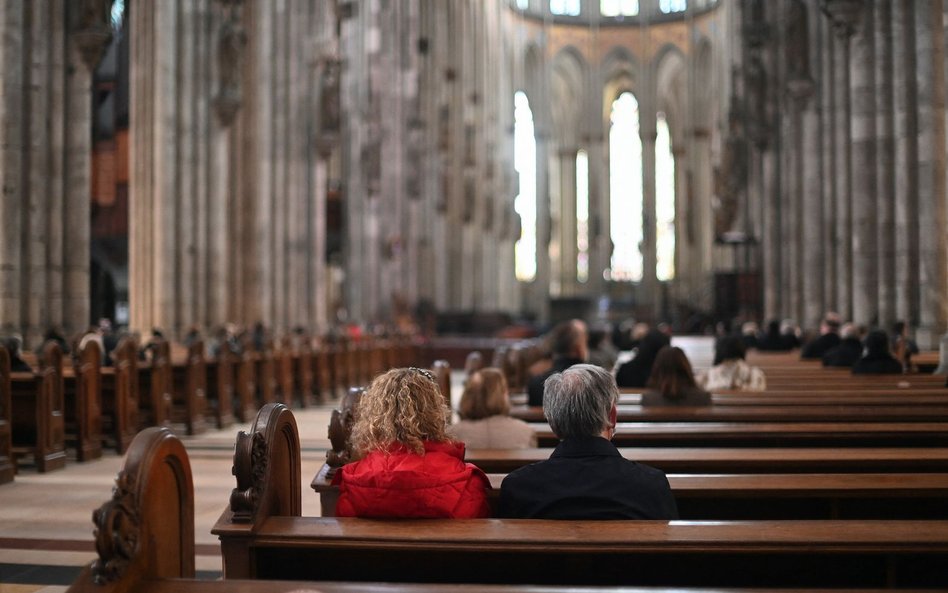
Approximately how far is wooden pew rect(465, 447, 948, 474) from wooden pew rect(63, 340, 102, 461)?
19.0 feet

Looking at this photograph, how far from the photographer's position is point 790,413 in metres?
5.72

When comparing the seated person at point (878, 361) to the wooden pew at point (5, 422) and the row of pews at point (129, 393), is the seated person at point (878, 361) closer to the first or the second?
the row of pews at point (129, 393)

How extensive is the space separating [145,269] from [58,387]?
858 centimetres

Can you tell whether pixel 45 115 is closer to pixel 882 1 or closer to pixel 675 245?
pixel 882 1

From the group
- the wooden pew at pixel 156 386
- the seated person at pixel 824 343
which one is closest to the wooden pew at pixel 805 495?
the wooden pew at pixel 156 386

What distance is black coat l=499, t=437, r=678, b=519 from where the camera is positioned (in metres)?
2.98

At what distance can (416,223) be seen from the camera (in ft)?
108

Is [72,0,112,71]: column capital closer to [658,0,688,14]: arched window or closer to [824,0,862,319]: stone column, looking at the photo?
[824,0,862,319]: stone column

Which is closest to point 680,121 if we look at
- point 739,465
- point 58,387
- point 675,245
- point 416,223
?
point 675,245


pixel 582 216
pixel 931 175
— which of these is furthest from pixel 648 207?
pixel 931 175

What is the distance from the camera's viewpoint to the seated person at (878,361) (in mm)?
8789

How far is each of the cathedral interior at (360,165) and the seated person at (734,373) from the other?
7463 millimetres

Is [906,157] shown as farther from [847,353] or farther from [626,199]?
[626,199]

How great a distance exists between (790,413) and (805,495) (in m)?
2.30
